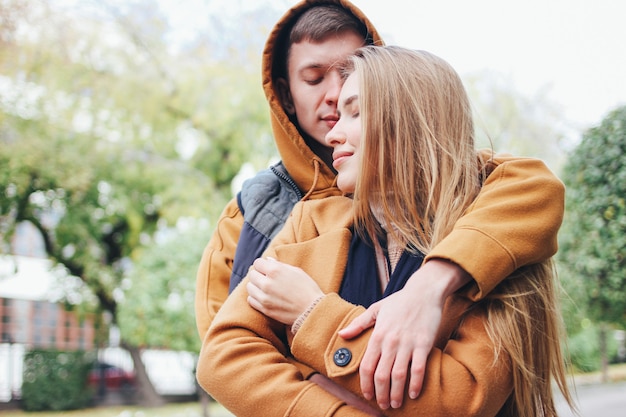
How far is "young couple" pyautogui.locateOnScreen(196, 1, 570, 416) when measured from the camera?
1.27 meters

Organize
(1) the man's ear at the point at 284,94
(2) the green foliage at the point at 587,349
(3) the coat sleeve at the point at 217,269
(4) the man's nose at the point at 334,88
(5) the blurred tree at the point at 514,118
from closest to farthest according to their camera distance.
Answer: (3) the coat sleeve at the point at 217,269 → (4) the man's nose at the point at 334,88 → (1) the man's ear at the point at 284,94 → (5) the blurred tree at the point at 514,118 → (2) the green foliage at the point at 587,349

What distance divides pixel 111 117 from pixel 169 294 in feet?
16.3

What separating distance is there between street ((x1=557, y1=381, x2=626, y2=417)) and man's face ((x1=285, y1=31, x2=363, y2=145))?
20.2 feet

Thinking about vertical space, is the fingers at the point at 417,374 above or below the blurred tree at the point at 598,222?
above

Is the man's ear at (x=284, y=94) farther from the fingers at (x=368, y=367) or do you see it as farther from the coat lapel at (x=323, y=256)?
the fingers at (x=368, y=367)

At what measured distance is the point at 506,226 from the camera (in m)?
1.34

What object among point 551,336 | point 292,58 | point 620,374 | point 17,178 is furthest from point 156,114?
point 620,374

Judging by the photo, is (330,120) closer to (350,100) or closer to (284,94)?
(284,94)

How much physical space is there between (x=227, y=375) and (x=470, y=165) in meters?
0.75

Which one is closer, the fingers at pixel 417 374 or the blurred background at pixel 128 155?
the fingers at pixel 417 374

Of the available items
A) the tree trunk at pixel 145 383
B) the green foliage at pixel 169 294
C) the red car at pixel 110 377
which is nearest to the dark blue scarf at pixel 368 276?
the green foliage at pixel 169 294

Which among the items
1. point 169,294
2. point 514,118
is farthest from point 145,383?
point 514,118

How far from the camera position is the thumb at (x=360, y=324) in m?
1.31

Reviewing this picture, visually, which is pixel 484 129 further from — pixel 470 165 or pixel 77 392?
pixel 77 392
